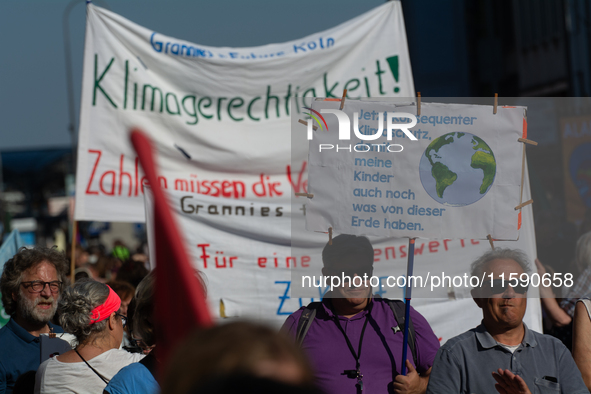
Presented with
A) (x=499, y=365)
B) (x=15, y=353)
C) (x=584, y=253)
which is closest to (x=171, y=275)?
(x=499, y=365)

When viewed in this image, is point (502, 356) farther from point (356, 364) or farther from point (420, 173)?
point (420, 173)

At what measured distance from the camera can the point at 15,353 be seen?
333 cm

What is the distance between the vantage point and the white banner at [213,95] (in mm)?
4887

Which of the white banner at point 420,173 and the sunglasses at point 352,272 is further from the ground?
the white banner at point 420,173

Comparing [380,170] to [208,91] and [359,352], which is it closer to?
[359,352]

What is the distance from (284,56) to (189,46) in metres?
0.73

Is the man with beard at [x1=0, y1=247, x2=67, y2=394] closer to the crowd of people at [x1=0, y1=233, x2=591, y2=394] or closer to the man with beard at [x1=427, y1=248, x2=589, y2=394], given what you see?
the crowd of people at [x1=0, y1=233, x2=591, y2=394]

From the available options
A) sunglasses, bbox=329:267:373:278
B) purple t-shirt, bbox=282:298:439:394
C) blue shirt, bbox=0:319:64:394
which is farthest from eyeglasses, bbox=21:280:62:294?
sunglasses, bbox=329:267:373:278

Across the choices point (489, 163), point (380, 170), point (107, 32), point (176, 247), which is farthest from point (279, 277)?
point (176, 247)

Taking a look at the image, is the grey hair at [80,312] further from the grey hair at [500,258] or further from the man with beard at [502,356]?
the grey hair at [500,258]

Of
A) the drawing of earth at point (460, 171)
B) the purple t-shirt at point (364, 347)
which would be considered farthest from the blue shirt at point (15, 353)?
the drawing of earth at point (460, 171)

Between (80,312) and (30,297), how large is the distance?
863 mm

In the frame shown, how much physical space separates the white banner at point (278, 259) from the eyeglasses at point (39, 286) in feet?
2.61

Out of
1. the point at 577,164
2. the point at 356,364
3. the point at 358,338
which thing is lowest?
the point at 356,364
